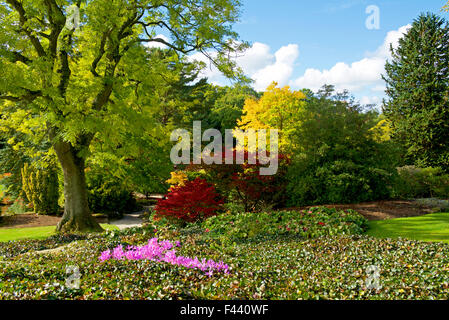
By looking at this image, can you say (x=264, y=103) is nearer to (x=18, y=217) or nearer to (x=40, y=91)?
(x=40, y=91)

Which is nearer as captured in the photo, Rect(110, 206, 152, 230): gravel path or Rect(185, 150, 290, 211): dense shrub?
Rect(185, 150, 290, 211): dense shrub

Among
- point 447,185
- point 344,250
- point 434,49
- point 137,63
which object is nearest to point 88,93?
point 137,63

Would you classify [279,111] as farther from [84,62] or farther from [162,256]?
[162,256]

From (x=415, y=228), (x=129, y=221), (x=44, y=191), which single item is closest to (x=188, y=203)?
(x=129, y=221)

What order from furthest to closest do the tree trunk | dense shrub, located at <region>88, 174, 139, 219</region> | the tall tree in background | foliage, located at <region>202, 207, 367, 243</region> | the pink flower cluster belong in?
the tall tree in background → dense shrub, located at <region>88, 174, 139, 219</region> → the tree trunk → foliage, located at <region>202, 207, 367, 243</region> → the pink flower cluster

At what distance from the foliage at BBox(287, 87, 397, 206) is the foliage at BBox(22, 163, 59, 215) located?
9618 mm

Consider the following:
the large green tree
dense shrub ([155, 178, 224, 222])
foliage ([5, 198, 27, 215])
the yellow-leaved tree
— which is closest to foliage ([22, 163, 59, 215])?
foliage ([5, 198, 27, 215])

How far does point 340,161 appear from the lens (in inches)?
409

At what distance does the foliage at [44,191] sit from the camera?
1366cm

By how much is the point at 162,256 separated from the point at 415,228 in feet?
19.1

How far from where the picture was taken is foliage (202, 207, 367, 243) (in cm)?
720

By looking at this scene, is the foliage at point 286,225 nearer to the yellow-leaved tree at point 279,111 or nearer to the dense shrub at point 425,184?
the dense shrub at point 425,184

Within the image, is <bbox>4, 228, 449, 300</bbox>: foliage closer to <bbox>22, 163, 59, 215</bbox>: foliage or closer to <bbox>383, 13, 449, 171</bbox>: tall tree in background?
<bbox>22, 163, 59, 215</bbox>: foliage

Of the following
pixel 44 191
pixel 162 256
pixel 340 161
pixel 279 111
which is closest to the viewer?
pixel 162 256
